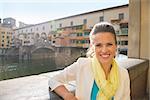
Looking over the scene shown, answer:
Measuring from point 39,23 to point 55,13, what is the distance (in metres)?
0.19

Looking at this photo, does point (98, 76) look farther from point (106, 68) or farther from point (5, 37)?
point (5, 37)

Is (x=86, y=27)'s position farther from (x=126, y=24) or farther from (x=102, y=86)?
(x=102, y=86)

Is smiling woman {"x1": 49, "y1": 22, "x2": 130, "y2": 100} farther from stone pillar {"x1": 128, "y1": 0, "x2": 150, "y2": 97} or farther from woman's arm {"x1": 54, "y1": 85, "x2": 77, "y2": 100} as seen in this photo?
stone pillar {"x1": 128, "y1": 0, "x2": 150, "y2": 97}

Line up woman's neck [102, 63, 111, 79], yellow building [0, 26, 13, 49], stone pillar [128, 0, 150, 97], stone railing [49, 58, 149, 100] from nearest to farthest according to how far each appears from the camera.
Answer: woman's neck [102, 63, 111, 79] < yellow building [0, 26, 13, 49] < stone railing [49, 58, 149, 100] < stone pillar [128, 0, 150, 97]

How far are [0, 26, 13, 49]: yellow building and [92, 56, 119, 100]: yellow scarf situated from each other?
62 centimetres

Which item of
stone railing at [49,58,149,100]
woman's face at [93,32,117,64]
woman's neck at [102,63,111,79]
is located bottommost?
stone railing at [49,58,149,100]

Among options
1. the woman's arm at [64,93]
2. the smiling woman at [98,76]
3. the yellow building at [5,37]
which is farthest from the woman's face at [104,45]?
the yellow building at [5,37]

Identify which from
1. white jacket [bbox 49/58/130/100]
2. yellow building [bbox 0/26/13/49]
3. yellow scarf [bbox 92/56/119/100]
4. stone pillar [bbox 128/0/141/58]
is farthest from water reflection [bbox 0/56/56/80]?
stone pillar [bbox 128/0/141/58]

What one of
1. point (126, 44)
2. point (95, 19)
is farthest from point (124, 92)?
point (126, 44)

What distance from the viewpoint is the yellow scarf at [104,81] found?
94 centimetres

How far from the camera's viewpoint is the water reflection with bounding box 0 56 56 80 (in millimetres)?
1349

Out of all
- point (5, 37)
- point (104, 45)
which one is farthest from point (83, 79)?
point (5, 37)

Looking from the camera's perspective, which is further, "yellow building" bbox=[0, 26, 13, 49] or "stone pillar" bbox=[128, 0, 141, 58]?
"stone pillar" bbox=[128, 0, 141, 58]

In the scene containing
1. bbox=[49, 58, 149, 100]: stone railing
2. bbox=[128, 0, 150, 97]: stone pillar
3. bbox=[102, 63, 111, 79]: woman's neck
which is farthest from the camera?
bbox=[128, 0, 150, 97]: stone pillar
